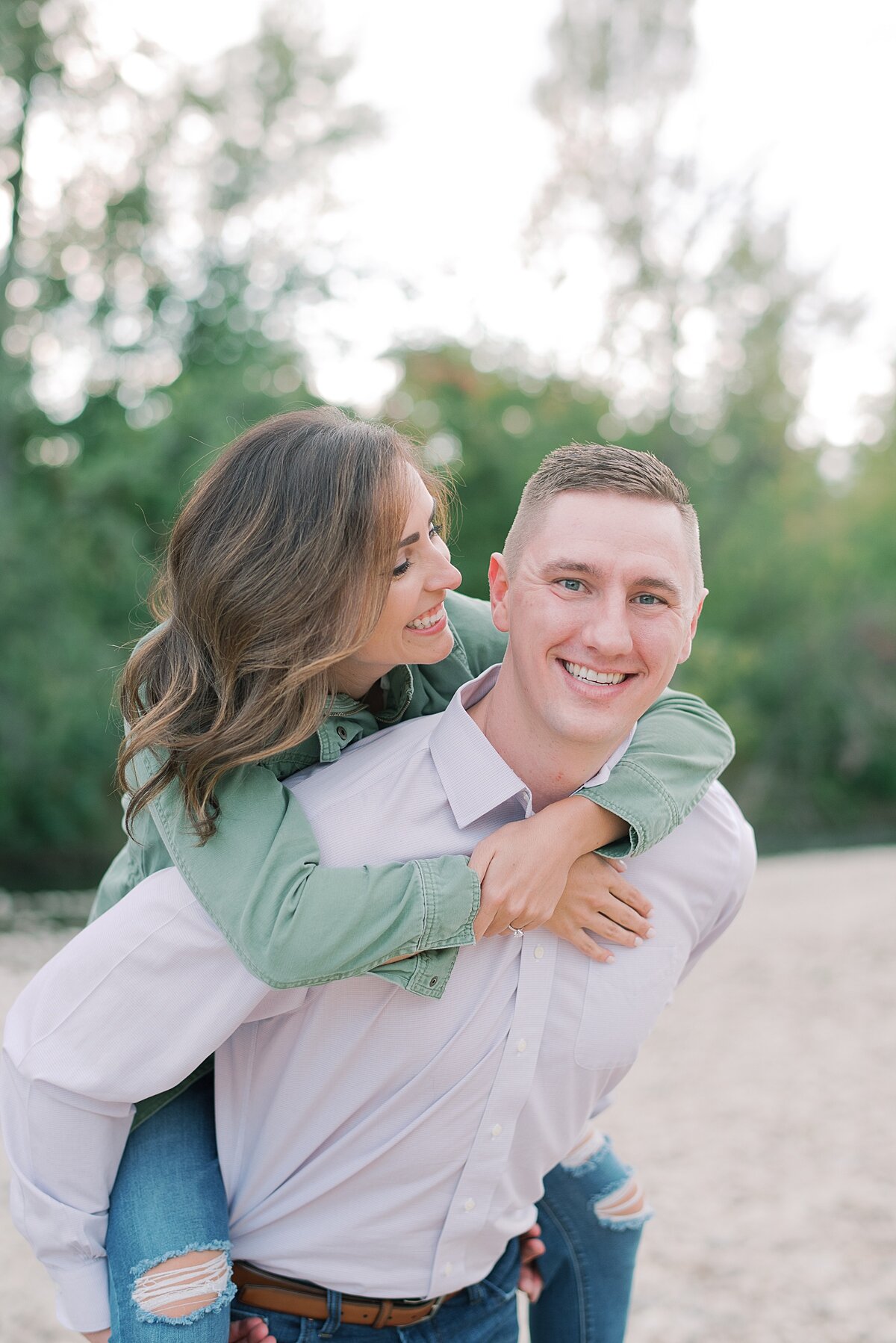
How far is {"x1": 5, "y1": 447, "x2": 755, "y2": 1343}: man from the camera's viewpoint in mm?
1661

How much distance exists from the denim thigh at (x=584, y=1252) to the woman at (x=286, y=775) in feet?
2.25

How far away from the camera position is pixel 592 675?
1.82 m

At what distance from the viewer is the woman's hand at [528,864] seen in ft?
5.58

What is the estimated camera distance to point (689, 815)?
1993 mm

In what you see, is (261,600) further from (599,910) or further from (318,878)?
(599,910)

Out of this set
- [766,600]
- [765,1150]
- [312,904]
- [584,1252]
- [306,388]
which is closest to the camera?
[312,904]

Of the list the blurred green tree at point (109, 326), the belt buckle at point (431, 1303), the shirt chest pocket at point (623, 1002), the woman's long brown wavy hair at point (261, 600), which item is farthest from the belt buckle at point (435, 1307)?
the blurred green tree at point (109, 326)

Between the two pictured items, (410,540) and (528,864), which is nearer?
(528,864)

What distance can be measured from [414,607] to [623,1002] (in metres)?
0.74

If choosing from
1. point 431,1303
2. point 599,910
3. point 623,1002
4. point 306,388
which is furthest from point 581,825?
point 306,388

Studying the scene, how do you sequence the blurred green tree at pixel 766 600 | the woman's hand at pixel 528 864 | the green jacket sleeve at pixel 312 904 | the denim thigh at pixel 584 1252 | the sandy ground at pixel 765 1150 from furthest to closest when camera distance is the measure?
1. the blurred green tree at pixel 766 600
2. the sandy ground at pixel 765 1150
3. the denim thigh at pixel 584 1252
4. the woman's hand at pixel 528 864
5. the green jacket sleeve at pixel 312 904

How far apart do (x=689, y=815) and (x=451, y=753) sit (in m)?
0.44

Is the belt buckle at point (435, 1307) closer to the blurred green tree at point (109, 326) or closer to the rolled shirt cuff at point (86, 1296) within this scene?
the rolled shirt cuff at point (86, 1296)

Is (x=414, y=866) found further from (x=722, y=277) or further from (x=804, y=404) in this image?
(x=804, y=404)
